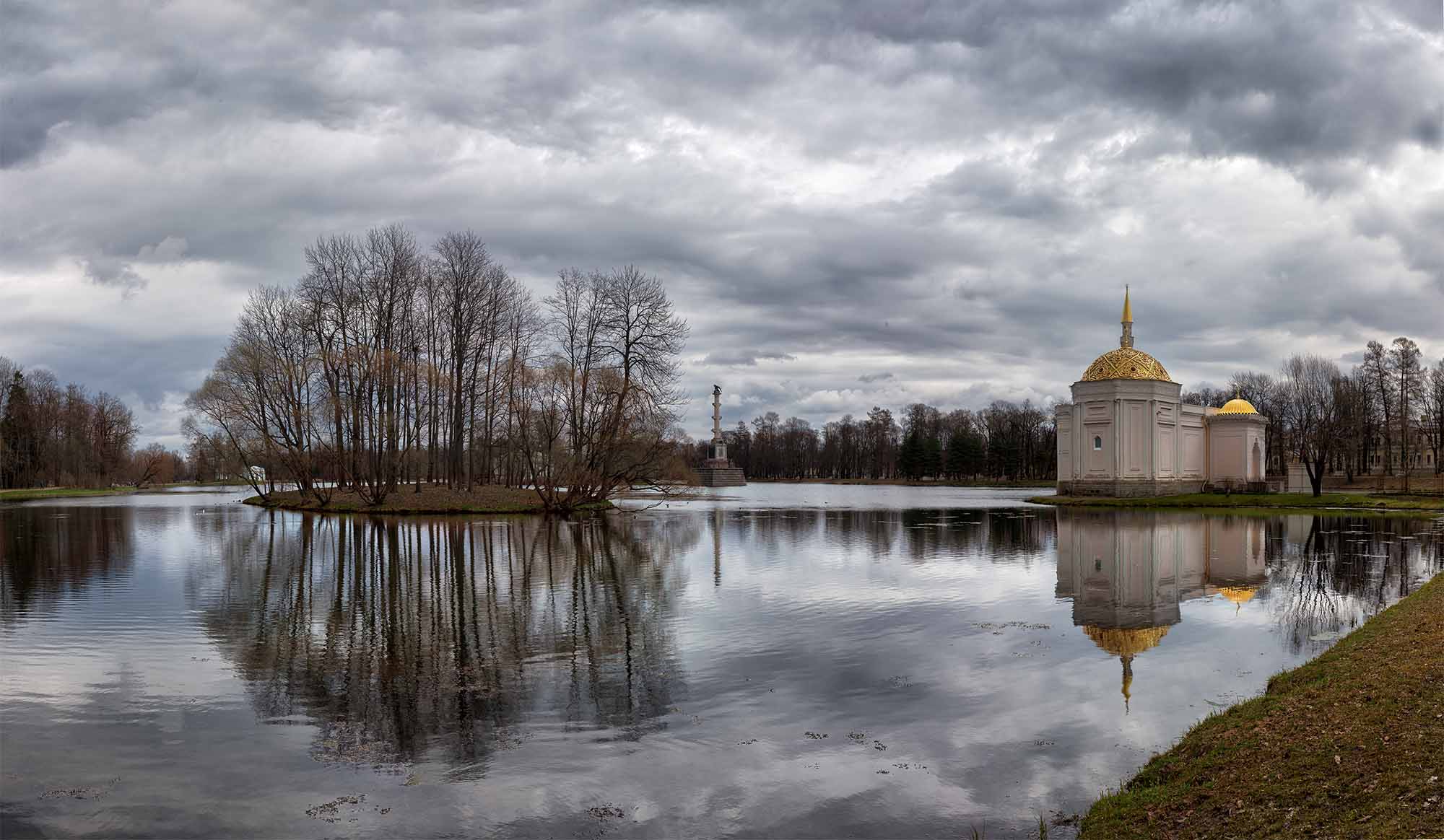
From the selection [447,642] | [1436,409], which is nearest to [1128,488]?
[1436,409]

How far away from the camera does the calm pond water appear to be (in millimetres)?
7824

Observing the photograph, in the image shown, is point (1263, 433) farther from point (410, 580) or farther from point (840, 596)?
point (410, 580)

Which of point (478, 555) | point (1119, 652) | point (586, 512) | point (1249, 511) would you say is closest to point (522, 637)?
point (1119, 652)

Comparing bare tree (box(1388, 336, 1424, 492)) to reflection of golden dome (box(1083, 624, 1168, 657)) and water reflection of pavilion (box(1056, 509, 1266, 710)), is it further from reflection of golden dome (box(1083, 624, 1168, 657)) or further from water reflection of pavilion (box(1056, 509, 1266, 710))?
reflection of golden dome (box(1083, 624, 1168, 657))

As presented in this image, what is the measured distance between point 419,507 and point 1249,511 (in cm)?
4549

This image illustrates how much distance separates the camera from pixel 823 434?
563ft

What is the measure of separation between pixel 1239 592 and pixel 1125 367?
5246 cm

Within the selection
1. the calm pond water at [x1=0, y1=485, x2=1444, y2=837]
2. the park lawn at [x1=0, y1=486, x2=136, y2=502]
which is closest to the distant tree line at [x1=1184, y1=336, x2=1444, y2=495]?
the calm pond water at [x1=0, y1=485, x2=1444, y2=837]

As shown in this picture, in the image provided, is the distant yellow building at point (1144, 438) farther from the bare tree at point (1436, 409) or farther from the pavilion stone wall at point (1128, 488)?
the bare tree at point (1436, 409)

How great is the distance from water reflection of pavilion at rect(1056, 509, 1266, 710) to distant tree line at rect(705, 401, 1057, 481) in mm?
85976

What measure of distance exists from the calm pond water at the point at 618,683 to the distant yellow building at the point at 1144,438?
41.2 meters

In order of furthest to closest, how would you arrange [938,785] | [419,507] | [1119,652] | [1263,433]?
[1263,433], [419,507], [1119,652], [938,785]

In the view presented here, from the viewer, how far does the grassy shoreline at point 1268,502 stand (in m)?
50.4

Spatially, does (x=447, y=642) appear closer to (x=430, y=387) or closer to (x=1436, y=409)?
(x=430, y=387)
